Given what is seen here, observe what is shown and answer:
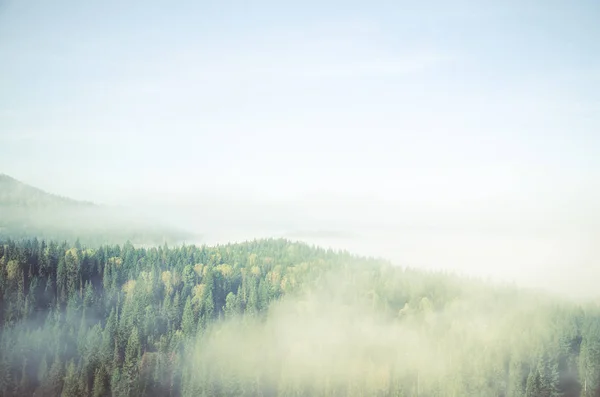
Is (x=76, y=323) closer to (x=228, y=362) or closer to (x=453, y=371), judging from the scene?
(x=228, y=362)

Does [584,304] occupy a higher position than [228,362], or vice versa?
[584,304]

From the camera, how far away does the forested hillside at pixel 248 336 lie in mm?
119062

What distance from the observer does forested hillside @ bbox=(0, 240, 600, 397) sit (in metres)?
119

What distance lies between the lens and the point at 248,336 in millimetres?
146625

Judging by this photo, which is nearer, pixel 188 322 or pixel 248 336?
pixel 188 322

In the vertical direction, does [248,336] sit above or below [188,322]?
below

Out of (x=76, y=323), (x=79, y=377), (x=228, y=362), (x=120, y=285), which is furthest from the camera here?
(x=120, y=285)

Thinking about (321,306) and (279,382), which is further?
(321,306)

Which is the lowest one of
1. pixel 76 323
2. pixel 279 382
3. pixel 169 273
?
pixel 279 382

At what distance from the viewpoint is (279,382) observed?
128 meters

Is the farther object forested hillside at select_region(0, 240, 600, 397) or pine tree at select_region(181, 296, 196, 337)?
pine tree at select_region(181, 296, 196, 337)

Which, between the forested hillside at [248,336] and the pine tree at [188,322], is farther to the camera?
the pine tree at [188,322]

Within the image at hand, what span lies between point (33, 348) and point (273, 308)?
75573 millimetres

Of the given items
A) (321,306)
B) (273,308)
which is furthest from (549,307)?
(273,308)
